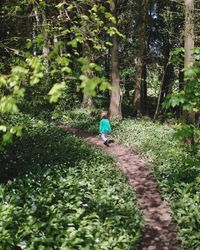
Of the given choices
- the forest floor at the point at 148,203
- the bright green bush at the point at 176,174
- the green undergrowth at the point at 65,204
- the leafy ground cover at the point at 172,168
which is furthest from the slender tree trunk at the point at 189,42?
the green undergrowth at the point at 65,204

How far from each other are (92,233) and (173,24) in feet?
79.8

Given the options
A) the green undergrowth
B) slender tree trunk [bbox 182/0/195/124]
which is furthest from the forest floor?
slender tree trunk [bbox 182/0/195/124]

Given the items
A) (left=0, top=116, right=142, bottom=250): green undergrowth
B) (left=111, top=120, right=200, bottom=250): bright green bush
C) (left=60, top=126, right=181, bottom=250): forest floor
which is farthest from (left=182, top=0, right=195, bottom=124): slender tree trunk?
(left=0, top=116, right=142, bottom=250): green undergrowth

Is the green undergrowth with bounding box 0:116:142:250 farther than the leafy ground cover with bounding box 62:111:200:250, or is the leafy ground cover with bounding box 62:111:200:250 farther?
the leafy ground cover with bounding box 62:111:200:250

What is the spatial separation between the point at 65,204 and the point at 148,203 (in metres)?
3.10

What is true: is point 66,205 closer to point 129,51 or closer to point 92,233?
point 92,233

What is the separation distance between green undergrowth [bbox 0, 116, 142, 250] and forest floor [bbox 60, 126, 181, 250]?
38cm

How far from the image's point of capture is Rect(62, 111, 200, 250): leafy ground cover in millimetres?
9633

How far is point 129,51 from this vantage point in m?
35.9

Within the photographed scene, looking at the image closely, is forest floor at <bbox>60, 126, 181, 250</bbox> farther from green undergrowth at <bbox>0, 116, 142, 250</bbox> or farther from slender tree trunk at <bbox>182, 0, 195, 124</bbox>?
slender tree trunk at <bbox>182, 0, 195, 124</bbox>

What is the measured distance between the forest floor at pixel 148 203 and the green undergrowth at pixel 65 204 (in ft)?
1.25

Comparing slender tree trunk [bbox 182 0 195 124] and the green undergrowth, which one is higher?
slender tree trunk [bbox 182 0 195 124]

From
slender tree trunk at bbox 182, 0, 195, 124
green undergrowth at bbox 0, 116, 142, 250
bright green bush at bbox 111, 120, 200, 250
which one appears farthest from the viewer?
slender tree trunk at bbox 182, 0, 195, 124

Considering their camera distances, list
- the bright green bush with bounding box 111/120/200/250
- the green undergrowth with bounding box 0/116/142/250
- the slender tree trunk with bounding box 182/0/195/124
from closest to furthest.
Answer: the green undergrowth with bounding box 0/116/142/250 → the bright green bush with bounding box 111/120/200/250 → the slender tree trunk with bounding box 182/0/195/124
